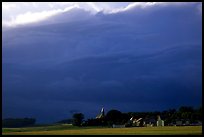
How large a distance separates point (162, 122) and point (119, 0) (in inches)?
3336

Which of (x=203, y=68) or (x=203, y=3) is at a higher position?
(x=203, y=3)

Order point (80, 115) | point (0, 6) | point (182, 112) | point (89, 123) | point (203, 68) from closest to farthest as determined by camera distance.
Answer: point (0, 6) → point (203, 68) → point (89, 123) → point (80, 115) → point (182, 112)

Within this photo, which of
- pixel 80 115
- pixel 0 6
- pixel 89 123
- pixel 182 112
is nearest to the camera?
pixel 0 6

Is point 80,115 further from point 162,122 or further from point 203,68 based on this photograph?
point 203,68

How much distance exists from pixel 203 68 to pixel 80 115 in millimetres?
88301

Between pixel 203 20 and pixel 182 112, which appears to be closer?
pixel 203 20

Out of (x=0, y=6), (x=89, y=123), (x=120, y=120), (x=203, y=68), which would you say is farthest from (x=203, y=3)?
(x=120, y=120)

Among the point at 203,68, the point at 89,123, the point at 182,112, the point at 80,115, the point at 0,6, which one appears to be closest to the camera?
the point at 0,6

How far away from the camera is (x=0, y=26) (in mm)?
25828

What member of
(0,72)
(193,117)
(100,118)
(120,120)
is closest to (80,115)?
(100,118)

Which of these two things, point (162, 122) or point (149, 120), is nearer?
point (162, 122)

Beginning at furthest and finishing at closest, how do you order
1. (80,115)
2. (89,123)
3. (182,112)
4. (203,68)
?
1. (182,112)
2. (80,115)
3. (89,123)
4. (203,68)

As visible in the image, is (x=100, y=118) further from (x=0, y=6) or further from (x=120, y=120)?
(x=0, y=6)

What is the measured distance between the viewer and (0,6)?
24750mm
